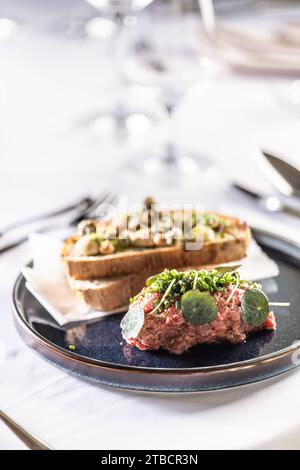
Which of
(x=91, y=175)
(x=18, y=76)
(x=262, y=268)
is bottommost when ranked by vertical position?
(x=262, y=268)

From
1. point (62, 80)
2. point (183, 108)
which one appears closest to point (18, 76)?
point (62, 80)

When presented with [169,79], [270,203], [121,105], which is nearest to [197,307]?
[270,203]

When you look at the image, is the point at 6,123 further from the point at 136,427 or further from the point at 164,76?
the point at 136,427

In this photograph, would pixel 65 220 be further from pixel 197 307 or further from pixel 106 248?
pixel 197 307

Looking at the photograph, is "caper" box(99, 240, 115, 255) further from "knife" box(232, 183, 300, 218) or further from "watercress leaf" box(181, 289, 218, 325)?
"knife" box(232, 183, 300, 218)

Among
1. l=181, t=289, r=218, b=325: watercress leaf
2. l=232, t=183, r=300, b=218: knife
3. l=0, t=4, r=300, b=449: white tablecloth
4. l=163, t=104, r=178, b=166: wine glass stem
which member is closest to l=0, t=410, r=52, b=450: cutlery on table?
l=0, t=4, r=300, b=449: white tablecloth

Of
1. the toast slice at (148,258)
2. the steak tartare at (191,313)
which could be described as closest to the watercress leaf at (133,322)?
the steak tartare at (191,313)
